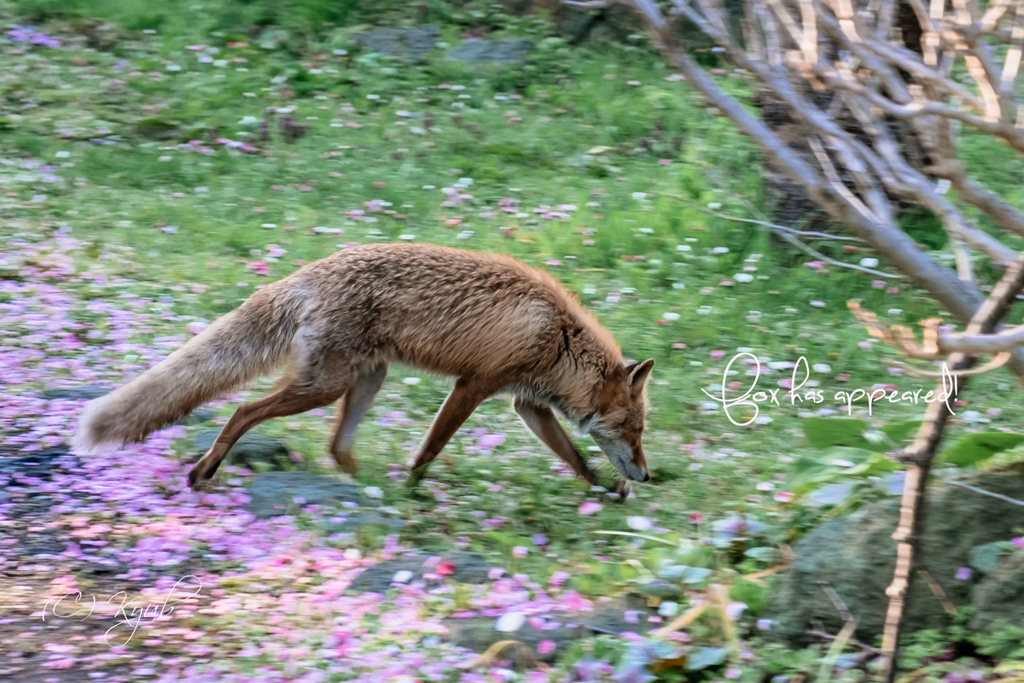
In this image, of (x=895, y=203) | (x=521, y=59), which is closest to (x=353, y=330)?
(x=895, y=203)

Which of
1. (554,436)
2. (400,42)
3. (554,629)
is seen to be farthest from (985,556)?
(400,42)

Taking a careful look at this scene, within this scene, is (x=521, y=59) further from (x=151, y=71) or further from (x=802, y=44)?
(x=802, y=44)

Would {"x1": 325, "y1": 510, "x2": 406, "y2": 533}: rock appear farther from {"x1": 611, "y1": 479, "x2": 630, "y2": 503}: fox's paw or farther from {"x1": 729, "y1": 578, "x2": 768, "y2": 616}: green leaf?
{"x1": 729, "y1": 578, "x2": 768, "y2": 616}: green leaf

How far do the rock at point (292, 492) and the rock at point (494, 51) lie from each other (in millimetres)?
7875

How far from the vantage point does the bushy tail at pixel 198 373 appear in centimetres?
510

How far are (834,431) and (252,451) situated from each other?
3.07 m

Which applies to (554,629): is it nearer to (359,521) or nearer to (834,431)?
(359,521)

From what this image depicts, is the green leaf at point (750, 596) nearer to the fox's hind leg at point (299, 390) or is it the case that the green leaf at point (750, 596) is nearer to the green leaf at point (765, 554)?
the green leaf at point (765, 554)

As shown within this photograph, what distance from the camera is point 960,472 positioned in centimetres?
431

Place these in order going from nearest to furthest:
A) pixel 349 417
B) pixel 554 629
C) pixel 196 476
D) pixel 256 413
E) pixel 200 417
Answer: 1. pixel 554 629
2. pixel 196 476
3. pixel 256 413
4. pixel 349 417
5. pixel 200 417

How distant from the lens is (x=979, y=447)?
4.45 m

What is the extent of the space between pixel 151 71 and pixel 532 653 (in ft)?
32.3

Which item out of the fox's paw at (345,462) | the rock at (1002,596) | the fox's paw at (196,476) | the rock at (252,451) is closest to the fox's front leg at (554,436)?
the fox's paw at (345,462)

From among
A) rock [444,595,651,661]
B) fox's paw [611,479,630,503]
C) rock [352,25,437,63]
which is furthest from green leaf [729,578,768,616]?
rock [352,25,437,63]
